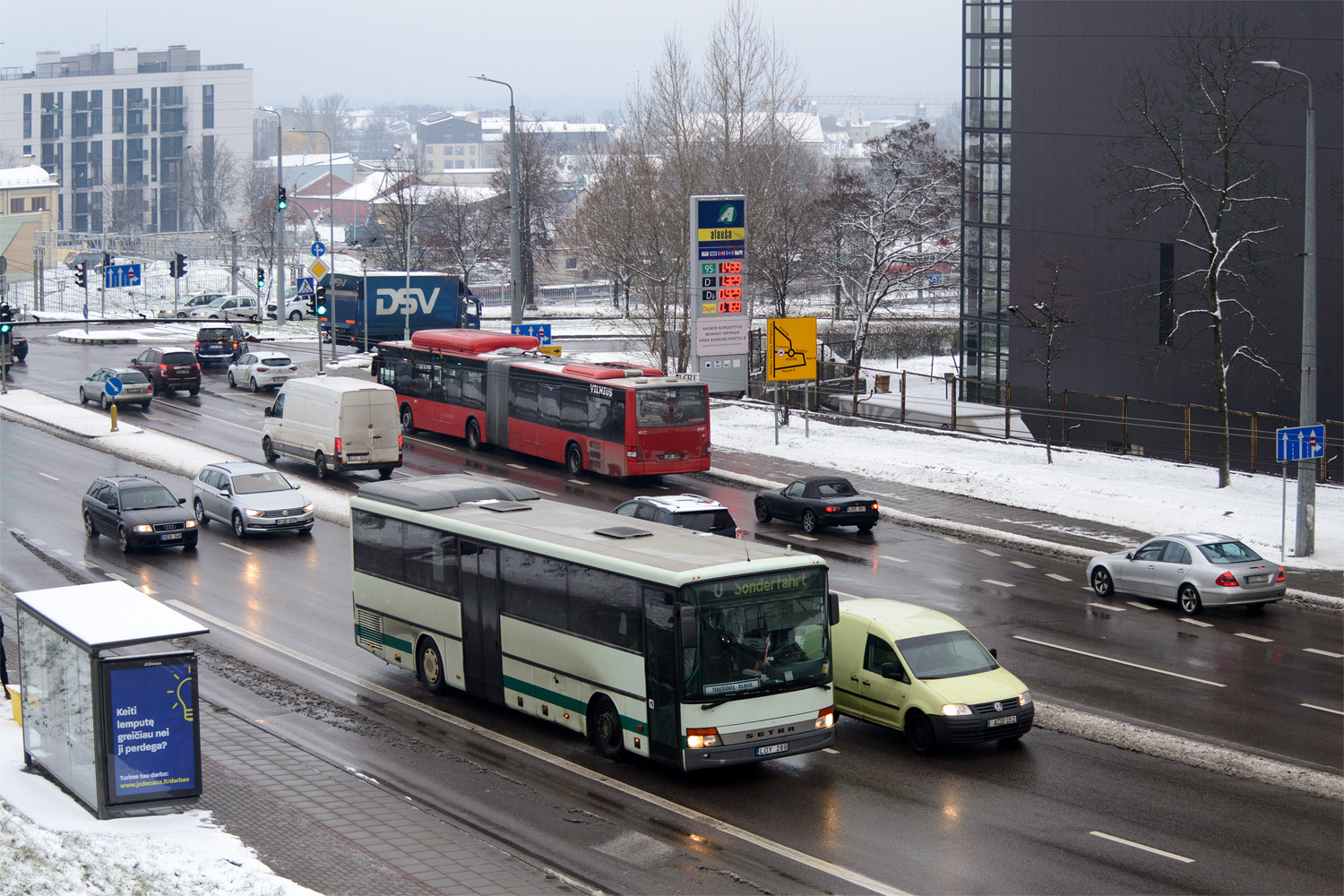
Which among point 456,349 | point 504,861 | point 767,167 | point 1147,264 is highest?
point 767,167

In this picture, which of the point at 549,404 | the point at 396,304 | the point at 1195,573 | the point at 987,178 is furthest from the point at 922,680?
the point at 396,304

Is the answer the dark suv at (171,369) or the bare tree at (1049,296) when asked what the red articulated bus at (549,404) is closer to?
the dark suv at (171,369)

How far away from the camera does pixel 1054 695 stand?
1828cm

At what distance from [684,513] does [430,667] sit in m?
7.28

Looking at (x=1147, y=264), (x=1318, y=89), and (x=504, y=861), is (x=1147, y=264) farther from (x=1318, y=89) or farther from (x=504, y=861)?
(x=504, y=861)

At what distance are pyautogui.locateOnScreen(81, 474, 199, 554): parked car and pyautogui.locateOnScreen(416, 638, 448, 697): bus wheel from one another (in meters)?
10.7

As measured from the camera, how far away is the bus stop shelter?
41.3ft

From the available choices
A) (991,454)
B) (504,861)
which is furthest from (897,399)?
(504,861)

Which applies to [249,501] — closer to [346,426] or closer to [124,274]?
[346,426]

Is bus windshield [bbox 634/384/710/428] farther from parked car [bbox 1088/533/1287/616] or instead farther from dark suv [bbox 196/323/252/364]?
dark suv [bbox 196/323/252/364]

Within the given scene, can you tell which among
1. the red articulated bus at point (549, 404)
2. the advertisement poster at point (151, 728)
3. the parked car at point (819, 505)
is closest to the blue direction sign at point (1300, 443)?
the parked car at point (819, 505)

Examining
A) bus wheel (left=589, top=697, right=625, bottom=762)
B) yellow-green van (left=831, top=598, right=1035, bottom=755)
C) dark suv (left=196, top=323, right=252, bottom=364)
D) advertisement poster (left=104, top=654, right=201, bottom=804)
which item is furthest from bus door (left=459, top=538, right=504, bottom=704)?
dark suv (left=196, top=323, right=252, bottom=364)

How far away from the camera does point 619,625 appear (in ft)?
49.7

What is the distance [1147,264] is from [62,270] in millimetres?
89706
